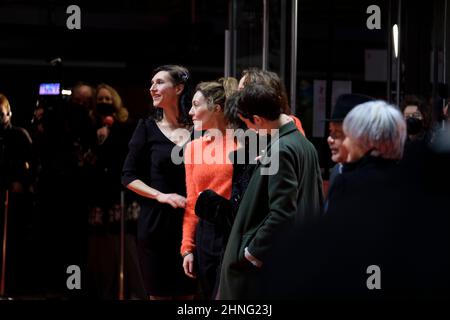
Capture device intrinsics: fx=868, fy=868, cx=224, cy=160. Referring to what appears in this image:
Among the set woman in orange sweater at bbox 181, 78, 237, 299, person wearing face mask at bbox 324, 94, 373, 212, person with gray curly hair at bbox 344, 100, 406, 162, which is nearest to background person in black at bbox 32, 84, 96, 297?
woman in orange sweater at bbox 181, 78, 237, 299

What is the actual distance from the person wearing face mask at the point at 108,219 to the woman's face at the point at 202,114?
167cm

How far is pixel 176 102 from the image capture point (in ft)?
13.1

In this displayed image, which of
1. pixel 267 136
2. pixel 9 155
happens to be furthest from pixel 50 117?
pixel 267 136

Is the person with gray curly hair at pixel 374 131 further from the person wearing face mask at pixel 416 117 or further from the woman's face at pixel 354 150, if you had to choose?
the person wearing face mask at pixel 416 117

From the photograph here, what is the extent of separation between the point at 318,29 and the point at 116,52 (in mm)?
2333

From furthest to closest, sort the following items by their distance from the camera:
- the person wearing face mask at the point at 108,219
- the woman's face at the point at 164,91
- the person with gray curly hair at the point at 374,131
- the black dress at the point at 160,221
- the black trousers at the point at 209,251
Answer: the person wearing face mask at the point at 108,219 → the woman's face at the point at 164,91 → the black dress at the point at 160,221 → the black trousers at the point at 209,251 → the person with gray curly hair at the point at 374,131

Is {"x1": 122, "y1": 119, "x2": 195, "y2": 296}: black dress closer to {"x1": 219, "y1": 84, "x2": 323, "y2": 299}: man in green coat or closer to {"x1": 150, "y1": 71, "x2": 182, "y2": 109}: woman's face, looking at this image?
{"x1": 150, "y1": 71, "x2": 182, "y2": 109}: woman's face

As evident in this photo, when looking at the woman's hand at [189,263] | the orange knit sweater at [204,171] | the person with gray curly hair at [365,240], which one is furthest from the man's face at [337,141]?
the person with gray curly hair at [365,240]

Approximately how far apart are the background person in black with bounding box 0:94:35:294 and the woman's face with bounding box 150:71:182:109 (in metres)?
1.24

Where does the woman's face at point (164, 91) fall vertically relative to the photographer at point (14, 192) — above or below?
above

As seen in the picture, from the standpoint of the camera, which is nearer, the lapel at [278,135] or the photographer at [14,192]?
the lapel at [278,135]

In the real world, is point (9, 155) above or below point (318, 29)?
below

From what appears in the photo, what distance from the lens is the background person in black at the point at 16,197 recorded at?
4988mm

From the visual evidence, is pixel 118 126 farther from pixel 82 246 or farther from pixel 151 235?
pixel 151 235
